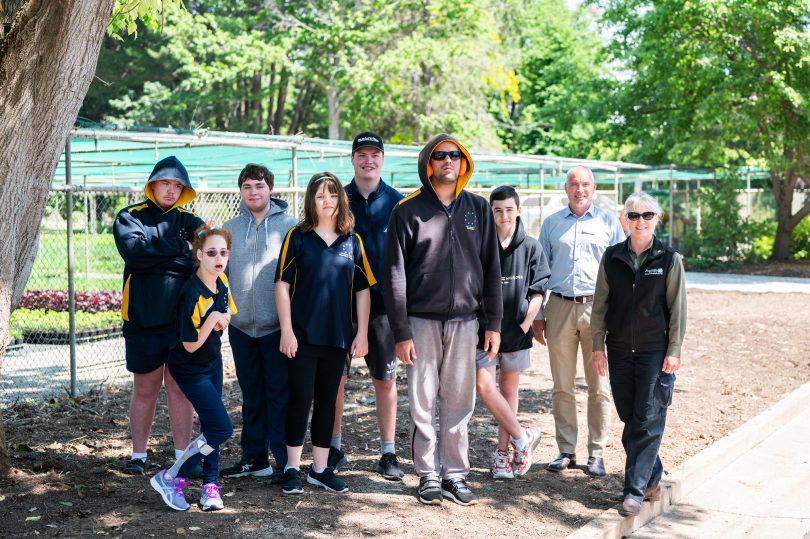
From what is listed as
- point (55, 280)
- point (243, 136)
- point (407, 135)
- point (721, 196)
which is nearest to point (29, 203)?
point (243, 136)

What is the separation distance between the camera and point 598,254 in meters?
6.40

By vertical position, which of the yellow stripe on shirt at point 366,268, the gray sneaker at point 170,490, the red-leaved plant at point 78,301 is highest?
the yellow stripe on shirt at point 366,268

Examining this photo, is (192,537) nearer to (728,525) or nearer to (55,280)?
(728,525)

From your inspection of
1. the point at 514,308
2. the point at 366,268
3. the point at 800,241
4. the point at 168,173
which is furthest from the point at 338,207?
the point at 800,241

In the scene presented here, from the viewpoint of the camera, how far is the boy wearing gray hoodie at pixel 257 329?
5.80 metres

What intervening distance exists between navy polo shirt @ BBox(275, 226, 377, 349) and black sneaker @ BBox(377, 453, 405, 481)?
0.94 meters

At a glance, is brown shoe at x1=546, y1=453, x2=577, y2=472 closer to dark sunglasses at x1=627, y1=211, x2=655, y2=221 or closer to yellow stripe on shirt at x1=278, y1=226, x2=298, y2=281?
dark sunglasses at x1=627, y1=211, x2=655, y2=221

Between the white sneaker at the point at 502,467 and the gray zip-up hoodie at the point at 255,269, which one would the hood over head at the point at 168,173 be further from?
the white sneaker at the point at 502,467

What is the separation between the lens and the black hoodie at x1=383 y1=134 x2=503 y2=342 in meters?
5.33

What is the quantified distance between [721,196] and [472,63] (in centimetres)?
900

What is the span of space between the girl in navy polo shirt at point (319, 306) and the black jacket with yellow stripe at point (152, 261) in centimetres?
71

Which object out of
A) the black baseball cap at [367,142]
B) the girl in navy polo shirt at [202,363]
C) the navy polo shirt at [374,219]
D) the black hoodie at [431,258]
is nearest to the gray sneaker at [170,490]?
the girl in navy polo shirt at [202,363]

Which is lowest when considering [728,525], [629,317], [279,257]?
[728,525]

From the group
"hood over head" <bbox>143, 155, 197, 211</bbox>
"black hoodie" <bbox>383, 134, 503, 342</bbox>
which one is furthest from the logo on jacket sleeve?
"hood over head" <bbox>143, 155, 197, 211</bbox>
